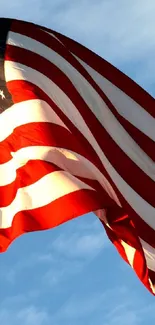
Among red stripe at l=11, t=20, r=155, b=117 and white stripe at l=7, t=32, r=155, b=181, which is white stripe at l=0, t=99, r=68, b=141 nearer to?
white stripe at l=7, t=32, r=155, b=181

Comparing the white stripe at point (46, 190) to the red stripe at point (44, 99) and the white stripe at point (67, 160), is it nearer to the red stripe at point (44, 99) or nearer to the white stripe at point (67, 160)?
the white stripe at point (67, 160)

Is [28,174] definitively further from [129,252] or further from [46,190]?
[129,252]

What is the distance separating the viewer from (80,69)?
70.2ft

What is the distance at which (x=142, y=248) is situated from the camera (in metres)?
18.6

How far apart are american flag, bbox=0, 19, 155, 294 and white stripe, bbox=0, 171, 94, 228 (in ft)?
0.05

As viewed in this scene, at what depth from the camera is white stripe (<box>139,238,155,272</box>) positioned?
19.0 m

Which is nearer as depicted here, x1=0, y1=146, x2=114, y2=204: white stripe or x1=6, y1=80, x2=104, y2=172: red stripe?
x1=0, y1=146, x2=114, y2=204: white stripe

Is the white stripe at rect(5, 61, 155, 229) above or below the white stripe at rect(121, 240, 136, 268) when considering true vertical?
above

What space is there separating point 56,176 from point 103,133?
1916mm

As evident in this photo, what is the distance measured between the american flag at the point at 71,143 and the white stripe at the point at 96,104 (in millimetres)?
22

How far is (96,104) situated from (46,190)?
263cm

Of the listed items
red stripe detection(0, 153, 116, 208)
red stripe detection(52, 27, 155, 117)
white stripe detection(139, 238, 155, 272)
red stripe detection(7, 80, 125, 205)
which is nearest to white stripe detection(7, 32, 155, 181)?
red stripe detection(52, 27, 155, 117)

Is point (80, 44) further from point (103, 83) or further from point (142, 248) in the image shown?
point (142, 248)

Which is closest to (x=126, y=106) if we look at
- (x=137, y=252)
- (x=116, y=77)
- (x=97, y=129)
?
(x=116, y=77)
